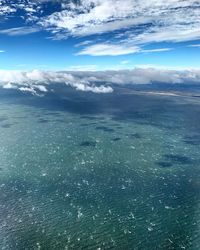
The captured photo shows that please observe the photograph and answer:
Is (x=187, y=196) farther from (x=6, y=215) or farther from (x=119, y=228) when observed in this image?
(x=6, y=215)

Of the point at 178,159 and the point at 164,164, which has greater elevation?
the point at 164,164

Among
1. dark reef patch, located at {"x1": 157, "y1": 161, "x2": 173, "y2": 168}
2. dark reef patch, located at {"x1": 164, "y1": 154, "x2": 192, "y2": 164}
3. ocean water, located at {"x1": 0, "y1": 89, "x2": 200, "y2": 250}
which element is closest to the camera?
ocean water, located at {"x1": 0, "y1": 89, "x2": 200, "y2": 250}

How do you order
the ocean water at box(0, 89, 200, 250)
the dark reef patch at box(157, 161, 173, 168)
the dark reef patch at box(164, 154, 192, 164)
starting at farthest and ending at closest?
1. the dark reef patch at box(164, 154, 192, 164)
2. the dark reef patch at box(157, 161, 173, 168)
3. the ocean water at box(0, 89, 200, 250)

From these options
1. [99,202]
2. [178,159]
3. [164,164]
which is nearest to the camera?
[99,202]

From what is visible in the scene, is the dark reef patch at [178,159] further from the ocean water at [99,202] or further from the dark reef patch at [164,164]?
the dark reef patch at [164,164]

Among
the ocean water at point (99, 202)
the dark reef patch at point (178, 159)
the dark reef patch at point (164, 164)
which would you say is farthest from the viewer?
the dark reef patch at point (178, 159)

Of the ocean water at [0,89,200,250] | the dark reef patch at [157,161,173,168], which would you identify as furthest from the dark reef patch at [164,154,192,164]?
the dark reef patch at [157,161,173,168]

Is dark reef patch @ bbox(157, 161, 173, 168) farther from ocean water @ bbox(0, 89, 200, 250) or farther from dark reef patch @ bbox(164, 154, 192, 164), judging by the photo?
dark reef patch @ bbox(164, 154, 192, 164)

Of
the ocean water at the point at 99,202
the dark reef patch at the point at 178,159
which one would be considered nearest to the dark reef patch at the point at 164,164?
the ocean water at the point at 99,202

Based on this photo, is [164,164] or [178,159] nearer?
[164,164]

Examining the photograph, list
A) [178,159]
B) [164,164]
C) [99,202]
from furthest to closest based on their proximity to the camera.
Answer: [178,159] < [164,164] < [99,202]

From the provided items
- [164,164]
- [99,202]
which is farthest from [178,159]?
[99,202]

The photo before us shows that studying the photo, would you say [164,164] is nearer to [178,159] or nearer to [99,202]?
[178,159]
